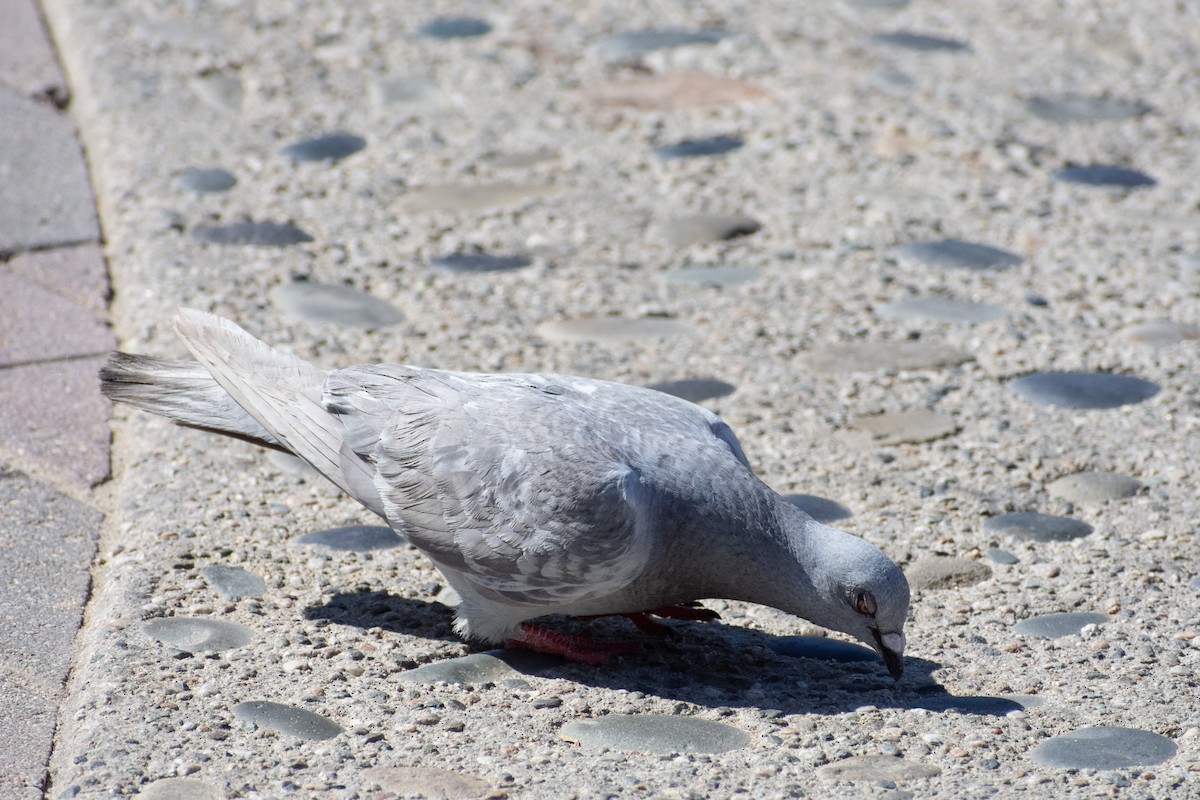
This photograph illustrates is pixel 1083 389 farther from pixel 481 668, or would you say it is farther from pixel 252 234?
pixel 252 234

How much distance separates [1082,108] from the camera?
661 centimetres

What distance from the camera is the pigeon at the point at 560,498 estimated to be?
3.10 metres

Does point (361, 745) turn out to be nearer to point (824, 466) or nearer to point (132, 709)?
point (132, 709)

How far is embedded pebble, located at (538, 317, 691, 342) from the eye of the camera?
15.8ft

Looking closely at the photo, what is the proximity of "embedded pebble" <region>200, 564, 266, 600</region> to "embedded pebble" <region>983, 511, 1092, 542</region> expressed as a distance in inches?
77.3

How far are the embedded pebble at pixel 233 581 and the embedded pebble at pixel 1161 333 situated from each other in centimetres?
307

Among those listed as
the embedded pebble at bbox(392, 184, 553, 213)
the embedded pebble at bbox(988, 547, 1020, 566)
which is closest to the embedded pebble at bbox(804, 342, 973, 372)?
the embedded pebble at bbox(988, 547, 1020, 566)

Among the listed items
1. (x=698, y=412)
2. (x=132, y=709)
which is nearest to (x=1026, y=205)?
(x=698, y=412)

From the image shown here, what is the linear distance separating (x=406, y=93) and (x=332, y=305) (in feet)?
6.55

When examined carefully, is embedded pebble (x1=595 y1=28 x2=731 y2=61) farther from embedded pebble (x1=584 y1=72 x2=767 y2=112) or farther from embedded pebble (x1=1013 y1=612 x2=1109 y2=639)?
embedded pebble (x1=1013 y1=612 x2=1109 y2=639)

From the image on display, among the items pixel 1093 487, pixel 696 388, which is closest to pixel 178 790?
pixel 696 388

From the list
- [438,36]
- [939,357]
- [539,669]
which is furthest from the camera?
[438,36]

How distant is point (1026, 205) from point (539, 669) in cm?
345

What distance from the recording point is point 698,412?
3.46 metres
